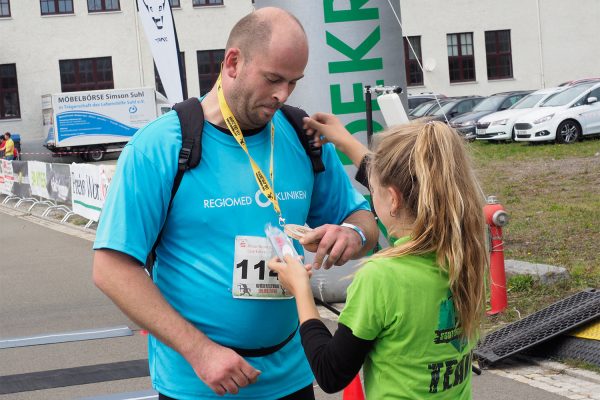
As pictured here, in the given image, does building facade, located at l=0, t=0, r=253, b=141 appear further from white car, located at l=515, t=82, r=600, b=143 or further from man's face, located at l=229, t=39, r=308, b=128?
man's face, located at l=229, t=39, r=308, b=128

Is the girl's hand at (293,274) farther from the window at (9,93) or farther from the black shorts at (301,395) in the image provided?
the window at (9,93)

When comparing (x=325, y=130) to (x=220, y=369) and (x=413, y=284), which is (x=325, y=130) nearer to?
(x=413, y=284)

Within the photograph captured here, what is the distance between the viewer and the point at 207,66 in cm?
4725

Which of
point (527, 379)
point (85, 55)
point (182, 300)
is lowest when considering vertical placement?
point (527, 379)

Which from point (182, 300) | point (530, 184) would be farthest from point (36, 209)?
point (182, 300)

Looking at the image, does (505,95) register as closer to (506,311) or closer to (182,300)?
(506,311)

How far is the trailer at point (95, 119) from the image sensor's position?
39875 millimetres

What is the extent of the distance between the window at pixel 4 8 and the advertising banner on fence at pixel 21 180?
72.1ft

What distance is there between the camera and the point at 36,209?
911 inches

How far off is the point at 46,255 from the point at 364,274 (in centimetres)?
1303

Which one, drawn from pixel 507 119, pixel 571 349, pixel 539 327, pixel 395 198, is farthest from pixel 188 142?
pixel 507 119

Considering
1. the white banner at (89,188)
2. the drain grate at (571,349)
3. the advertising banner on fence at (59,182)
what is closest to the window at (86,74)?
the advertising banner on fence at (59,182)

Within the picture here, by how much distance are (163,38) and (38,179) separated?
10.4 meters

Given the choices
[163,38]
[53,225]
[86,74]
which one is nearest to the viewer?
[163,38]
